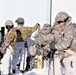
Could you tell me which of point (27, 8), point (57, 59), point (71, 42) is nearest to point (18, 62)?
point (57, 59)

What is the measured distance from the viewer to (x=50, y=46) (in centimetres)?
814

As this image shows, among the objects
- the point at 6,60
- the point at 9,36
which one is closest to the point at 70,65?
the point at 9,36

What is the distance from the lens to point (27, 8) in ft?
50.8

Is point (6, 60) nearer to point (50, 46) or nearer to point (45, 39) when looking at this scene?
point (45, 39)

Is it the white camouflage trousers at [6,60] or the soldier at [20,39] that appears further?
the soldier at [20,39]

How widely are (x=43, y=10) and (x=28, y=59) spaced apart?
4250 millimetres

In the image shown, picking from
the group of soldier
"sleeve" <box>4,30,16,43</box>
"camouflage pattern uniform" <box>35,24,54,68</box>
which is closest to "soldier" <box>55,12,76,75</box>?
the group of soldier

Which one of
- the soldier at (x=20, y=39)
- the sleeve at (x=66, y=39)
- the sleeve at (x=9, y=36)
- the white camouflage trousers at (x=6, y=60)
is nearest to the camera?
the sleeve at (x=66, y=39)

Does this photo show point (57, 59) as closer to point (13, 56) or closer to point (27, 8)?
point (13, 56)

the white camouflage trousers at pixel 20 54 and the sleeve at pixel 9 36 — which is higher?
the sleeve at pixel 9 36

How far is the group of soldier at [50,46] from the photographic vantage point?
25.1 feet

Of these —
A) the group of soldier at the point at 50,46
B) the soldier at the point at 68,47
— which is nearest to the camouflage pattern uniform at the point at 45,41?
the group of soldier at the point at 50,46

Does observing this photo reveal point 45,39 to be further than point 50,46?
Yes

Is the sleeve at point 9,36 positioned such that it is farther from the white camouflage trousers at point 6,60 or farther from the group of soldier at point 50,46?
the white camouflage trousers at point 6,60
